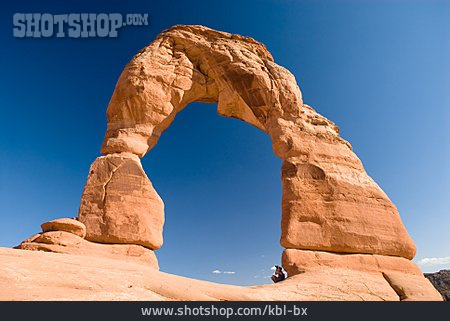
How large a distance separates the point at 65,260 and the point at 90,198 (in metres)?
A: 4.01

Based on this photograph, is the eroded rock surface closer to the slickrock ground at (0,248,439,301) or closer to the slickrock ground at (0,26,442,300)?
the slickrock ground at (0,26,442,300)

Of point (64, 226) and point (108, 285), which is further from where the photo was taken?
point (64, 226)

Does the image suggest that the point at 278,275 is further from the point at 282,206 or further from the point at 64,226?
the point at 64,226

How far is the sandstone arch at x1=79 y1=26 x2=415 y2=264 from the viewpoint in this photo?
9867 mm

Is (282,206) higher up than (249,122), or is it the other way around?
(249,122)

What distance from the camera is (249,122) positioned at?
46.3 ft

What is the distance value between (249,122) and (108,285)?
32.4 feet

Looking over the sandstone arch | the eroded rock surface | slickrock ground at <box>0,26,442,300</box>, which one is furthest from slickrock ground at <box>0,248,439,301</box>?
the eroded rock surface

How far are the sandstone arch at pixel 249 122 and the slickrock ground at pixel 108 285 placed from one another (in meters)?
1.80

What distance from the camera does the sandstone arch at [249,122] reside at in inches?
388

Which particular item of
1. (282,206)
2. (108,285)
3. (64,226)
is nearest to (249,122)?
(282,206)

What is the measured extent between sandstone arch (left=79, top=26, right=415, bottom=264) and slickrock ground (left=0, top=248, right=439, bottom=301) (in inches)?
70.9

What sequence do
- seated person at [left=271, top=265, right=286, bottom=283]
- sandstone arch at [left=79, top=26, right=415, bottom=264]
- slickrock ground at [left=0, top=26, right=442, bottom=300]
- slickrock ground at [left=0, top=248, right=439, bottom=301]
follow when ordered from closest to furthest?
slickrock ground at [left=0, top=248, right=439, bottom=301] → slickrock ground at [left=0, top=26, right=442, bottom=300] → sandstone arch at [left=79, top=26, right=415, bottom=264] → seated person at [left=271, top=265, right=286, bottom=283]

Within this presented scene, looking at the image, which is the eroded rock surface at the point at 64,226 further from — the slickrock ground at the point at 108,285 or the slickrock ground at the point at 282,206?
the slickrock ground at the point at 108,285
